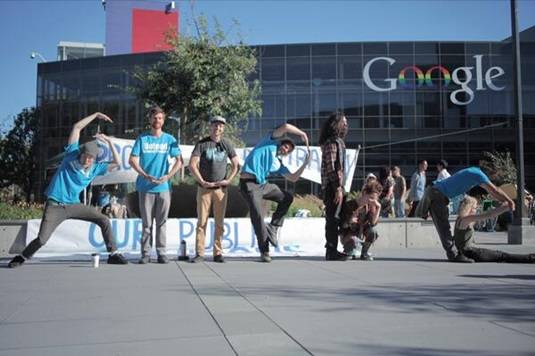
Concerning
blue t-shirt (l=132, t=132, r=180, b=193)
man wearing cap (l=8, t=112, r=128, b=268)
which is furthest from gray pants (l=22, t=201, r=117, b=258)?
blue t-shirt (l=132, t=132, r=180, b=193)

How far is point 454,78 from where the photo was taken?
40969 millimetres

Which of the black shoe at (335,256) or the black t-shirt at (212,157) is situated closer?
the black t-shirt at (212,157)

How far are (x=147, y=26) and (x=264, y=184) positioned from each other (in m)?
55.4

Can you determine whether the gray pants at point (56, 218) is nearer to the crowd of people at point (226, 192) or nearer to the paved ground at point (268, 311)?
the crowd of people at point (226, 192)

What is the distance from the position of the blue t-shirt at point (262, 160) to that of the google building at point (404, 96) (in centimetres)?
3427

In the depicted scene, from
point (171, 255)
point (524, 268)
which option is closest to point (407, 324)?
point (524, 268)

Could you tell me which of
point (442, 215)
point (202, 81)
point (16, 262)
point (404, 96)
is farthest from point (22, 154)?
point (442, 215)

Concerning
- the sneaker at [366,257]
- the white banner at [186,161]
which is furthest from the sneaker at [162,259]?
the white banner at [186,161]

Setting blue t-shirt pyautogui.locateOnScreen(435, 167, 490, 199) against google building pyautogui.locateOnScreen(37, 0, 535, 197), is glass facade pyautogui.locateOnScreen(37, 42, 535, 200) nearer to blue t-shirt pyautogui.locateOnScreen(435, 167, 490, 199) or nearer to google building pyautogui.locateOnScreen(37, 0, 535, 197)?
google building pyautogui.locateOnScreen(37, 0, 535, 197)

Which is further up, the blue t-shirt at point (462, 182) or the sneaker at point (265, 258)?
the blue t-shirt at point (462, 182)

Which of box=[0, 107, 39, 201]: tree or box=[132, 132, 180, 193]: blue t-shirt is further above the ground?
box=[0, 107, 39, 201]: tree

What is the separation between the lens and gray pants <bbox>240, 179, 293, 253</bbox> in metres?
6.93

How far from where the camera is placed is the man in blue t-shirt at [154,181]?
6.75 meters

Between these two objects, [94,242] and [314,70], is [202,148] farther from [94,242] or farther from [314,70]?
[314,70]
